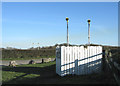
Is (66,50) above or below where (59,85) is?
above

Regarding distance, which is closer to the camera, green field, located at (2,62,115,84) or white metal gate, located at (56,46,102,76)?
green field, located at (2,62,115,84)

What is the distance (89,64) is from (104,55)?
116 centimetres

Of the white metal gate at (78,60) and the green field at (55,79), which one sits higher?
the white metal gate at (78,60)

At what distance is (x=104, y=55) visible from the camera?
13.0 m

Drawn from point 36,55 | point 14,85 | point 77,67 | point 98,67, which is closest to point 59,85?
point 14,85

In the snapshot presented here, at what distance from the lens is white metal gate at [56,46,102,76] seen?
1252 centimetres

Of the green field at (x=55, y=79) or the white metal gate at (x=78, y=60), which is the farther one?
the white metal gate at (x=78, y=60)

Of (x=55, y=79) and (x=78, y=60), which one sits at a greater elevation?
(x=78, y=60)

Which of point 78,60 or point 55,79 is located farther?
point 78,60

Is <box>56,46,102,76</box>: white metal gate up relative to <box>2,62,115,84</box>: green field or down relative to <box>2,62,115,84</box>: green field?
up

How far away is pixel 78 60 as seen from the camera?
12.6 meters

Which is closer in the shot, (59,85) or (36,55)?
(59,85)

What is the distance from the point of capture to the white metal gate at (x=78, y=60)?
12523 mm

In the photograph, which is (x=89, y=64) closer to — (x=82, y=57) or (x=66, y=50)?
(x=82, y=57)
